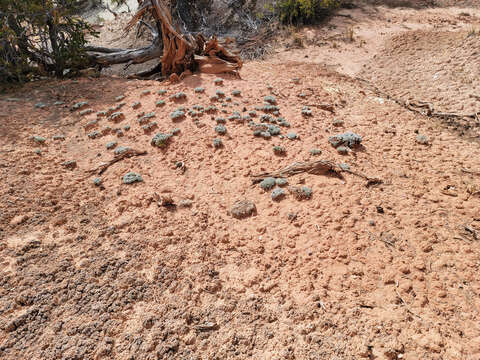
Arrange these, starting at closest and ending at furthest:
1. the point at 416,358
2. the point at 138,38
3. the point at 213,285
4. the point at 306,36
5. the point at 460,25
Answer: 1. the point at 416,358
2. the point at 213,285
3. the point at 460,25
4. the point at 306,36
5. the point at 138,38

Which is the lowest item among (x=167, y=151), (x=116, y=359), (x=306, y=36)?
(x=116, y=359)

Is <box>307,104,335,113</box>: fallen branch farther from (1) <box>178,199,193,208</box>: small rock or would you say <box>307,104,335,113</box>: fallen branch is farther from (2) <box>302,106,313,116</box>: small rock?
(1) <box>178,199,193,208</box>: small rock

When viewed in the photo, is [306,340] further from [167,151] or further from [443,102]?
[443,102]

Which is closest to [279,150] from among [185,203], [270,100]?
[185,203]

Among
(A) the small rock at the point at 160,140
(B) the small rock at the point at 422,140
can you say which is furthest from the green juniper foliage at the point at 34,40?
(B) the small rock at the point at 422,140

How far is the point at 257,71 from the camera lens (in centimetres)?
957

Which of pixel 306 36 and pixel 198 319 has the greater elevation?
pixel 306 36

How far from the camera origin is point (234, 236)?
14.1ft

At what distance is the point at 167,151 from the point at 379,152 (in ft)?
14.6

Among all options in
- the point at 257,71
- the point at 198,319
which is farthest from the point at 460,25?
the point at 198,319

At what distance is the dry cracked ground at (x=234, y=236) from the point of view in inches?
119

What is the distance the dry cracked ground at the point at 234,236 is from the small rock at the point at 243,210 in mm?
88

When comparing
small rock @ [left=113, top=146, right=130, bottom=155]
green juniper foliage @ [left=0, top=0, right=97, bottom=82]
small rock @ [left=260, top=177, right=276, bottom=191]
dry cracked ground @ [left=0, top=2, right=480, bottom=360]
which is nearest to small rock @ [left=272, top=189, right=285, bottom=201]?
dry cracked ground @ [left=0, top=2, right=480, bottom=360]

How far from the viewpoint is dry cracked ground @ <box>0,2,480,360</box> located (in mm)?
3023
